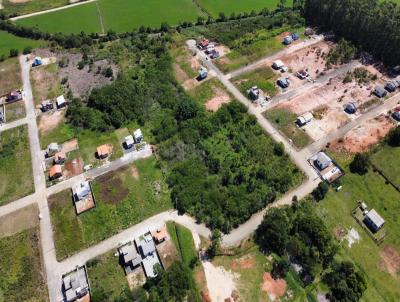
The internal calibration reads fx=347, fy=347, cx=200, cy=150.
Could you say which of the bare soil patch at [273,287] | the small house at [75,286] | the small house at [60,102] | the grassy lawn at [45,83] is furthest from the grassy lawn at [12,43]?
the bare soil patch at [273,287]

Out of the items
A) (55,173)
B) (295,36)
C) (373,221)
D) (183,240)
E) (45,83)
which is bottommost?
(183,240)

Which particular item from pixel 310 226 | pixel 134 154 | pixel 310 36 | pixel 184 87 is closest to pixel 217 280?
pixel 310 226

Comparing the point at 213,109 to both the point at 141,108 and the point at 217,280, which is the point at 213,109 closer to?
the point at 141,108

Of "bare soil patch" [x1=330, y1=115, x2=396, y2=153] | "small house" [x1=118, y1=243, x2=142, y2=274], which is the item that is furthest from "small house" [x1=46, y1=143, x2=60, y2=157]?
"bare soil patch" [x1=330, y1=115, x2=396, y2=153]

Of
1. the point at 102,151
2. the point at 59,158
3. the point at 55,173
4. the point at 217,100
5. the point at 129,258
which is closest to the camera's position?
the point at 129,258

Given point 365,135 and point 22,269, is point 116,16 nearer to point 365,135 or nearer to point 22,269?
point 365,135

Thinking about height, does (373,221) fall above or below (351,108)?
below

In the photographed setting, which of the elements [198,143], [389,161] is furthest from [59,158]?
[389,161]
